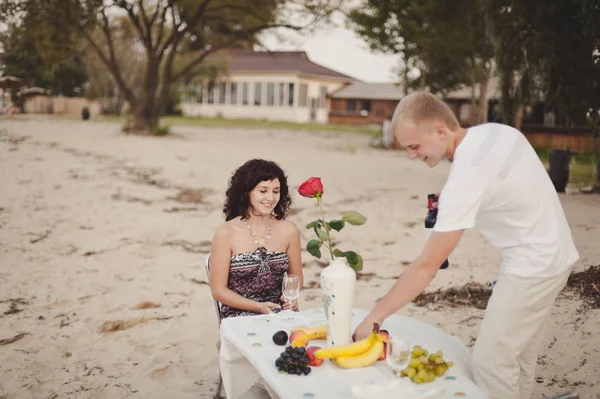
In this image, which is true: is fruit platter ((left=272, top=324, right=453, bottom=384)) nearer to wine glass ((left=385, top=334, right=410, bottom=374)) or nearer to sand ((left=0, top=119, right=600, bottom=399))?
wine glass ((left=385, top=334, right=410, bottom=374))

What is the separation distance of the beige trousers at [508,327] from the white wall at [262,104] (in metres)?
40.4

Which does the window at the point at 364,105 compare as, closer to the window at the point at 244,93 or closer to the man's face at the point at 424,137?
the window at the point at 244,93

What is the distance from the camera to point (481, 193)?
235 centimetres

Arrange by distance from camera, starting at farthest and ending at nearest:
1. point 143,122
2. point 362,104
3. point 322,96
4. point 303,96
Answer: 1. point 362,104
2. point 322,96
3. point 303,96
4. point 143,122

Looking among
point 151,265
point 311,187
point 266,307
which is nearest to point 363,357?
point 311,187

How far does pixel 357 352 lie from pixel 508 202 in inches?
33.2

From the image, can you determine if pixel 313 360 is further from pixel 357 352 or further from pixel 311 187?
pixel 311 187

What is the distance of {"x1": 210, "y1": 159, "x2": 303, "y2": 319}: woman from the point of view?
3.60 metres

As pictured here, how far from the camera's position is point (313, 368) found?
8.20ft

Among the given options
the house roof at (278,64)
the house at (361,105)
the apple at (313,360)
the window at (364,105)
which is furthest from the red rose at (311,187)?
the window at (364,105)

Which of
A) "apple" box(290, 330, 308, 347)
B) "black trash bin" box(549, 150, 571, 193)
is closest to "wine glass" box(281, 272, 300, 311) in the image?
"apple" box(290, 330, 308, 347)

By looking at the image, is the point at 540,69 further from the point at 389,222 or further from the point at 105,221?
the point at 105,221

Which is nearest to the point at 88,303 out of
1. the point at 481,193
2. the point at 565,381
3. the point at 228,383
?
the point at 228,383

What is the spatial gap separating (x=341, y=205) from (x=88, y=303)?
18.6 ft
